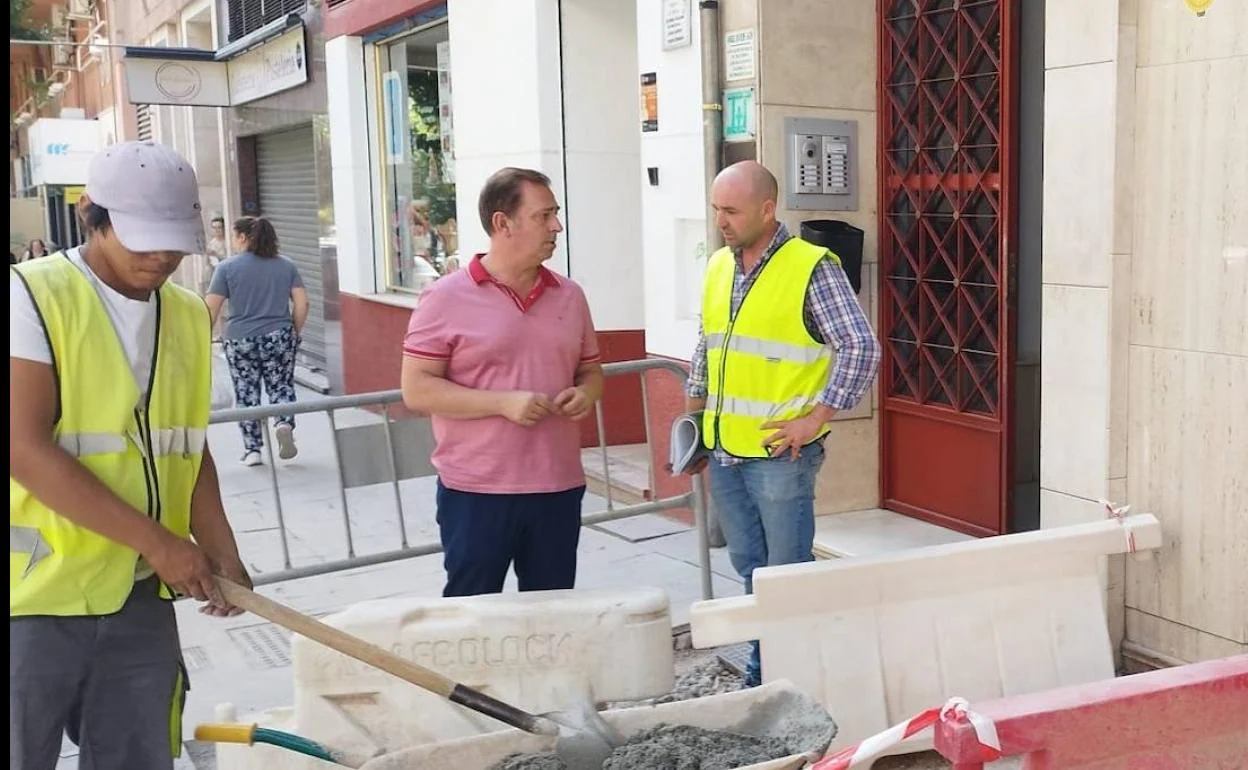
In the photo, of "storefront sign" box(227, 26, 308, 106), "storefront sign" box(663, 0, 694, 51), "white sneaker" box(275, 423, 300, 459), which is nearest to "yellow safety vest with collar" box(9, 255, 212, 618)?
"storefront sign" box(663, 0, 694, 51)

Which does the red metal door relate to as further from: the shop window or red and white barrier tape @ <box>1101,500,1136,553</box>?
the shop window

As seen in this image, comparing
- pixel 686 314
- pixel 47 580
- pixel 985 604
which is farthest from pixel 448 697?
pixel 686 314

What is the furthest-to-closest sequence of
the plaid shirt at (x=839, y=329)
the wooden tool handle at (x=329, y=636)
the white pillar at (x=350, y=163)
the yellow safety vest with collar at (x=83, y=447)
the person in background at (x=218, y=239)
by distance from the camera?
the person in background at (x=218, y=239) < the white pillar at (x=350, y=163) < the plaid shirt at (x=839, y=329) < the wooden tool handle at (x=329, y=636) < the yellow safety vest with collar at (x=83, y=447)

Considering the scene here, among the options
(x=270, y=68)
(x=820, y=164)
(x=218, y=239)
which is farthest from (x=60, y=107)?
(x=820, y=164)

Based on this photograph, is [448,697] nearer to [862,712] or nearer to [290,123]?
[862,712]

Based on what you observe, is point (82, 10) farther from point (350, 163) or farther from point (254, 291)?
point (254, 291)

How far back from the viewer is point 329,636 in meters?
2.79

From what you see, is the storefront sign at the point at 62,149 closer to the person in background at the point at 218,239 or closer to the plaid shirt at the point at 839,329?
the person in background at the point at 218,239

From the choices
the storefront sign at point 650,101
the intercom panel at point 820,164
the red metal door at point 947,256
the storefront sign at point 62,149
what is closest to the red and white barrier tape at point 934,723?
the red metal door at point 947,256

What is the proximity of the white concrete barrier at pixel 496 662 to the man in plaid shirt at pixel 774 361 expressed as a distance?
1.03m

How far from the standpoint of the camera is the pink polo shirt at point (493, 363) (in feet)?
12.6

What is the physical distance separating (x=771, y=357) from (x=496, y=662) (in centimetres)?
150

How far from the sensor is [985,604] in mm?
4078

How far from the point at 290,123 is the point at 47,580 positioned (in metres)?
12.1
